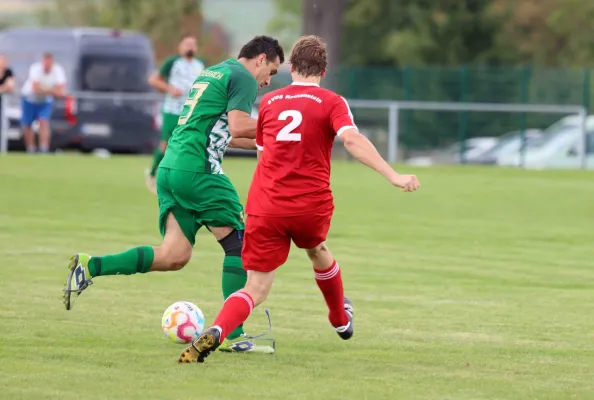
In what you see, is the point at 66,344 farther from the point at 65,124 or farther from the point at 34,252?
the point at 65,124

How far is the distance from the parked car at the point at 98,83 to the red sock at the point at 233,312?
22946mm

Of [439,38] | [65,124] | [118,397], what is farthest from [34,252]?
[439,38]

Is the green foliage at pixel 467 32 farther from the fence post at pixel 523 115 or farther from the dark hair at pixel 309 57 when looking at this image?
the dark hair at pixel 309 57

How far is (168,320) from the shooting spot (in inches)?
Result: 336

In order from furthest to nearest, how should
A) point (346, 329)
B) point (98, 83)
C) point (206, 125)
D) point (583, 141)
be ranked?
point (98, 83) → point (583, 141) → point (206, 125) → point (346, 329)

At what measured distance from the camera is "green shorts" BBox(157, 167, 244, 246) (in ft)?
28.3

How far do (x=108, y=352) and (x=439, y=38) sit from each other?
44.8m

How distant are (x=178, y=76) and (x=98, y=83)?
483 inches

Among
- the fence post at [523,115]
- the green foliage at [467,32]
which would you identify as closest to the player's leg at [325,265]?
the fence post at [523,115]

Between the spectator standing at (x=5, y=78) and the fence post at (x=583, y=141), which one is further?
the fence post at (x=583, y=141)

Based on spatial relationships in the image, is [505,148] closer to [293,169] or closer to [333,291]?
[333,291]

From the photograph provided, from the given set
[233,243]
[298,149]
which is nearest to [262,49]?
[298,149]

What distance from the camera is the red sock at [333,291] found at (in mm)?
8422

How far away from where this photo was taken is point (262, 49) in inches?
340
